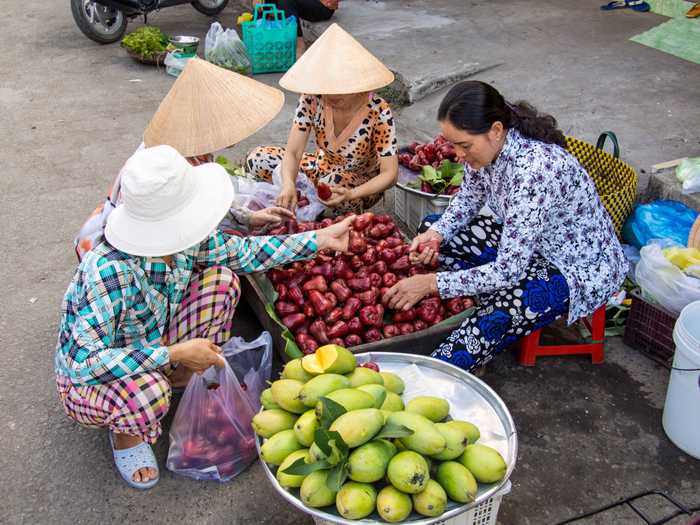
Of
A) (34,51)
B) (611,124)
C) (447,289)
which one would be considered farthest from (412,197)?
(34,51)

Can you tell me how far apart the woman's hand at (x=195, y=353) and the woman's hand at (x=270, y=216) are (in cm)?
96

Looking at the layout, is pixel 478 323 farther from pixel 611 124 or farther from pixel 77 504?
pixel 611 124

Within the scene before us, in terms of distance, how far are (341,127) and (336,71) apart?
0.35 m

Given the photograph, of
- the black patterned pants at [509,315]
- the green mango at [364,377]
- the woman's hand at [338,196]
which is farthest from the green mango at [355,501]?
the woman's hand at [338,196]

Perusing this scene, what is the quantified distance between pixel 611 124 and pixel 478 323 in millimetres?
2485

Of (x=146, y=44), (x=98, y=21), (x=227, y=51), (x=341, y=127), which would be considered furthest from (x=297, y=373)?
(x=98, y=21)

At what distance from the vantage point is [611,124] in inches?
178

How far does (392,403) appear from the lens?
1.88 meters

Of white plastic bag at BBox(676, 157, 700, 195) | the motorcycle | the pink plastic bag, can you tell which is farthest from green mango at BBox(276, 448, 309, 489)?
the motorcycle

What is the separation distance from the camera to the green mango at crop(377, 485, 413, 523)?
1613 millimetres

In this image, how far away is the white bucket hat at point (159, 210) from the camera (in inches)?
84.4

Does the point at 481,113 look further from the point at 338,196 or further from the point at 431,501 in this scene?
the point at 431,501

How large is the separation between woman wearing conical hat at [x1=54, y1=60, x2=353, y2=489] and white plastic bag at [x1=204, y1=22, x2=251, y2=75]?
405 cm

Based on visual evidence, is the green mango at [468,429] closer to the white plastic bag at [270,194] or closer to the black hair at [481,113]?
the black hair at [481,113]
